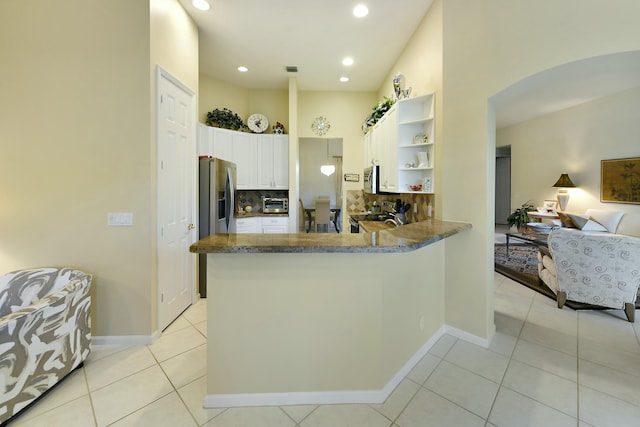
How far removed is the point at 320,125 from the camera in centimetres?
530

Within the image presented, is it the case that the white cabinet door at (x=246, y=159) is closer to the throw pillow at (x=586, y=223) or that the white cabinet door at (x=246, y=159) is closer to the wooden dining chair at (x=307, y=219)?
the wooden dining chair at (x=307, y=219)

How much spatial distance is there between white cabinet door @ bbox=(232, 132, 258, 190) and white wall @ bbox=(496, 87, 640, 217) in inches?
273

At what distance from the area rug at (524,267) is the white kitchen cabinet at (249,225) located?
4.17 meters

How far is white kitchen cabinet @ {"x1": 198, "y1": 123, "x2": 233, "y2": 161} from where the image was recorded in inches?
169

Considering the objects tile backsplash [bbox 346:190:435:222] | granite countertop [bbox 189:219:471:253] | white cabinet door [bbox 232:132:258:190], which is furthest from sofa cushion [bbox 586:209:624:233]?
white cabinet door [bbox 232:132:258:190]

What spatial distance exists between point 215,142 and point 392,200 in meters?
3.17

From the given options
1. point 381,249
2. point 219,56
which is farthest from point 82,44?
point 381,249

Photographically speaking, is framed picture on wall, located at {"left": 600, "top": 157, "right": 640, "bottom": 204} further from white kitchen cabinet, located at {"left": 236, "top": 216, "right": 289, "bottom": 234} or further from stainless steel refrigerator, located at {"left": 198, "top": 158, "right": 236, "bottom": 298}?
stainless steel refrigerator, located at {"left": 198, "top": 158, "right": 236, "bottom": 298}

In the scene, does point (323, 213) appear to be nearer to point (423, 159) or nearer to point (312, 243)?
point (423, 159)

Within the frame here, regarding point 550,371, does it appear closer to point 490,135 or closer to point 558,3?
point 490,135

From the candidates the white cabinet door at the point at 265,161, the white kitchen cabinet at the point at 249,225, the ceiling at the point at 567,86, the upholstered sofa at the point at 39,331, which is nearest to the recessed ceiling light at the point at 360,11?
the ceiling at the point at 567,86

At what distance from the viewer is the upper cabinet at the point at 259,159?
4801 millimetres

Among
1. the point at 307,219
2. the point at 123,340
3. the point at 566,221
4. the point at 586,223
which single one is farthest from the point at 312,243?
the point at 566,221

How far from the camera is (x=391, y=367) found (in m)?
1.81
